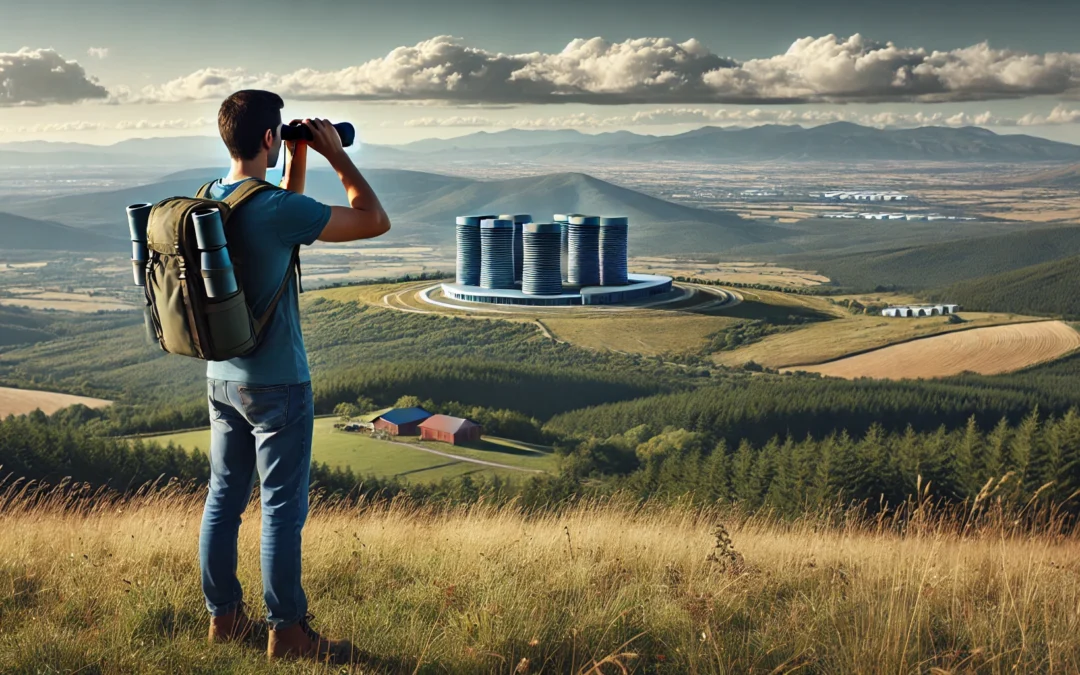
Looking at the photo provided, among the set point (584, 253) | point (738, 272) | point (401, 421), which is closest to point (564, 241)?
point (584, 253)

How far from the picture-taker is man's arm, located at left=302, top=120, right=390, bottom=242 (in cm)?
387

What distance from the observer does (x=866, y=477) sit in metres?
33.0

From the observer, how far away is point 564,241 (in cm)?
7088

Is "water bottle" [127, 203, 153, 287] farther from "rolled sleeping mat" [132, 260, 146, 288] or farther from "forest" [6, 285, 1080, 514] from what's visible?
"forest" [6, 285, 1080, 514]

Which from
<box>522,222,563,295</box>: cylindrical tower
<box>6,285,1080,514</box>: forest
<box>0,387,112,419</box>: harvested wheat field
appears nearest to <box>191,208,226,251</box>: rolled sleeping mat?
<box>6,285,1080,514</box>: forest

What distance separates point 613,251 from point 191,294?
6590cm

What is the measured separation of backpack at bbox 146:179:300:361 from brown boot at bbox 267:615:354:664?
3.54 ft

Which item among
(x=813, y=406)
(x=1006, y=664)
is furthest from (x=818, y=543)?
(x=813, y=406)

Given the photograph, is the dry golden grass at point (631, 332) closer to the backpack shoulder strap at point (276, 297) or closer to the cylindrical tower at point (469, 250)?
the cylindrical tower at point (469, 250)

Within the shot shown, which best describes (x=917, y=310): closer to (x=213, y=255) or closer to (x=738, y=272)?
(x=738, y=272)

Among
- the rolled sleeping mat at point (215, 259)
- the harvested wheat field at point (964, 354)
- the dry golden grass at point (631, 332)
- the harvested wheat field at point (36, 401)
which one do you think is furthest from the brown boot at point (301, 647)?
the harvested wheat field at point (964, 354)

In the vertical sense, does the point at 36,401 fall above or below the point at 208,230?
below

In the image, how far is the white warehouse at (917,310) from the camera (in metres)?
Result: 100

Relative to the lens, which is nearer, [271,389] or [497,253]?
[271,389]
